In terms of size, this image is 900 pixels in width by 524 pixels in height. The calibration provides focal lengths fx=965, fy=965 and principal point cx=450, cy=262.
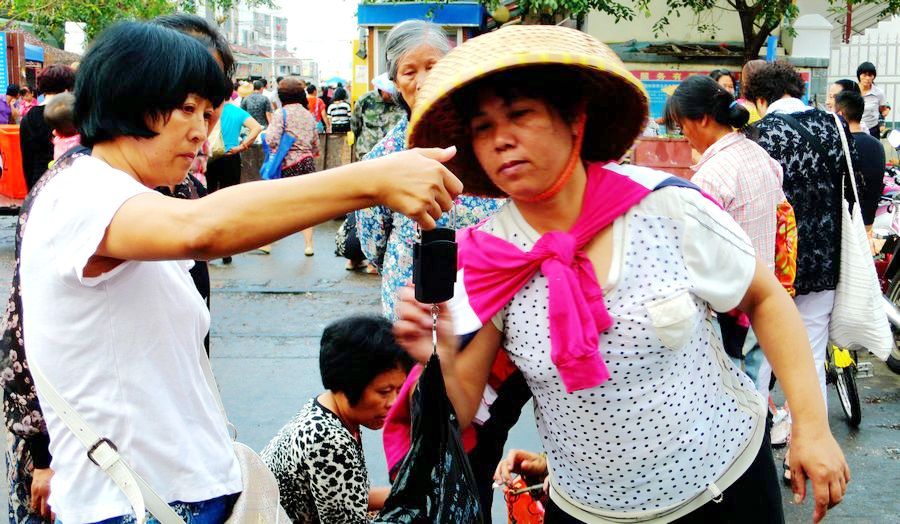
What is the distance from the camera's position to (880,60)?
16.2 meters

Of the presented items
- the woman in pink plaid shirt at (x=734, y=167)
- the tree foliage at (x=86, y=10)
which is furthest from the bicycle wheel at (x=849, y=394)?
the tree foliage at (x=86, y=10)

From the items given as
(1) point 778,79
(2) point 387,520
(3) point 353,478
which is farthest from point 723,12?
(2) point 387,520

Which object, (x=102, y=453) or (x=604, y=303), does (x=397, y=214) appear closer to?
(x=604, y=303)

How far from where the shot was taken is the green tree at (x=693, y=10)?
1392 centimetres

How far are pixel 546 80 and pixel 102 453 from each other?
1.21 meters

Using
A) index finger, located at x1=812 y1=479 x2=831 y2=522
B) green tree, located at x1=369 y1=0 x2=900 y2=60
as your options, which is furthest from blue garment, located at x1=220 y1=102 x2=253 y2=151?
index finger, located at x1=812 y1=479 x2=831 y2=522

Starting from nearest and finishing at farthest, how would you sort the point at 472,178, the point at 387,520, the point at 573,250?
the point at 387,520, the point at 573,250, the point at 472,178

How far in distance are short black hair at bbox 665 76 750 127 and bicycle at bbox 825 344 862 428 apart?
171 cm

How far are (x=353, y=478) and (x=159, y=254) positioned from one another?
6.04 feet

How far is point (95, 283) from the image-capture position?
1767 millimetres

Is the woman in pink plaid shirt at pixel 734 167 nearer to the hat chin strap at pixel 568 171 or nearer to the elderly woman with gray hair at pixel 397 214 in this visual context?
the elderly woman with gray hair at pixel 397 214

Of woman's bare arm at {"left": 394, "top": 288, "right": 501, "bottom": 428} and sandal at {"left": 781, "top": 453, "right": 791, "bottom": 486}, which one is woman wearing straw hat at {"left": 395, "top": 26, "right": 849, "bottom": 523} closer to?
woman's bare arm at {"left": 394, "top": 288, "right": 501, "bottom": 428}

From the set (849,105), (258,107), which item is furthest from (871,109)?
(258,107)

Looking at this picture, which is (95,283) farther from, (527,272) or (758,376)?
(758,376)
